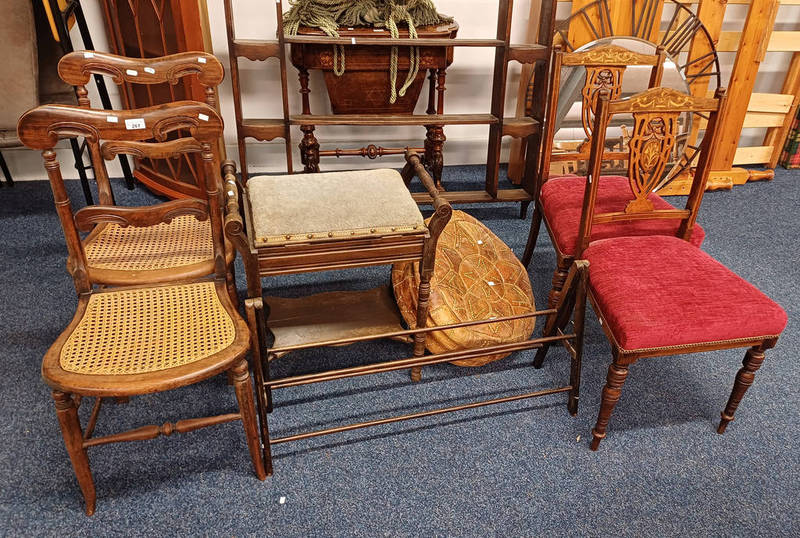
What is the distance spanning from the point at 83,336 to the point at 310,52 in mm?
1790

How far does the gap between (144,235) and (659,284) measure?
1.61m

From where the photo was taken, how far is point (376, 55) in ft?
8.79

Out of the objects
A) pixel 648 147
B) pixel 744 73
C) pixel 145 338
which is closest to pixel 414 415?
pixel 145 338

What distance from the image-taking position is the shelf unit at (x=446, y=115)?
8.36ft

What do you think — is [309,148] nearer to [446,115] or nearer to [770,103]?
[446,115]

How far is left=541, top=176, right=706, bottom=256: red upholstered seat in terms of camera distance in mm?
1976

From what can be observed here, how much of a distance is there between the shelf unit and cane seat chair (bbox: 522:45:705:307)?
604 millimetres

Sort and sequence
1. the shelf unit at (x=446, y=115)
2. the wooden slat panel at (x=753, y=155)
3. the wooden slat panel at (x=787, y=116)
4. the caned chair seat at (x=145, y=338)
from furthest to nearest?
the wooden slat panel at (x=753, y=155)
the wooden slat panel at (x=787, y=116)
the shelf unit at (x=446, y=115)
the caned chair seat at (x=145, y=338)

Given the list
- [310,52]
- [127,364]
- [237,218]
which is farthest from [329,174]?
[310,52]

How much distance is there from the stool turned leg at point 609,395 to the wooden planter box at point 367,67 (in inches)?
71.7

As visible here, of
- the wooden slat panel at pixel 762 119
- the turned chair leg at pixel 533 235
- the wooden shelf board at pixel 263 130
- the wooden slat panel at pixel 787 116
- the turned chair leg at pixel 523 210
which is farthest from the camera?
the wooden slat panel at pixel 762 119

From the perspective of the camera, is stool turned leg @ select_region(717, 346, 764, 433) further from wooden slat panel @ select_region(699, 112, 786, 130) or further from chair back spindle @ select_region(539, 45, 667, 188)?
wooden slat panel @ select_region(699, 112, 786, 130)

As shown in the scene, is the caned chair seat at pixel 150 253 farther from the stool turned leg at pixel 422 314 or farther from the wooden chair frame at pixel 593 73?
the wooden chair frame at pixel 593 73

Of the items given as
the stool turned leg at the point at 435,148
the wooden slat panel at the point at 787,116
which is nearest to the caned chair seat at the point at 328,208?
the stool turned leg at the point at 435,148
